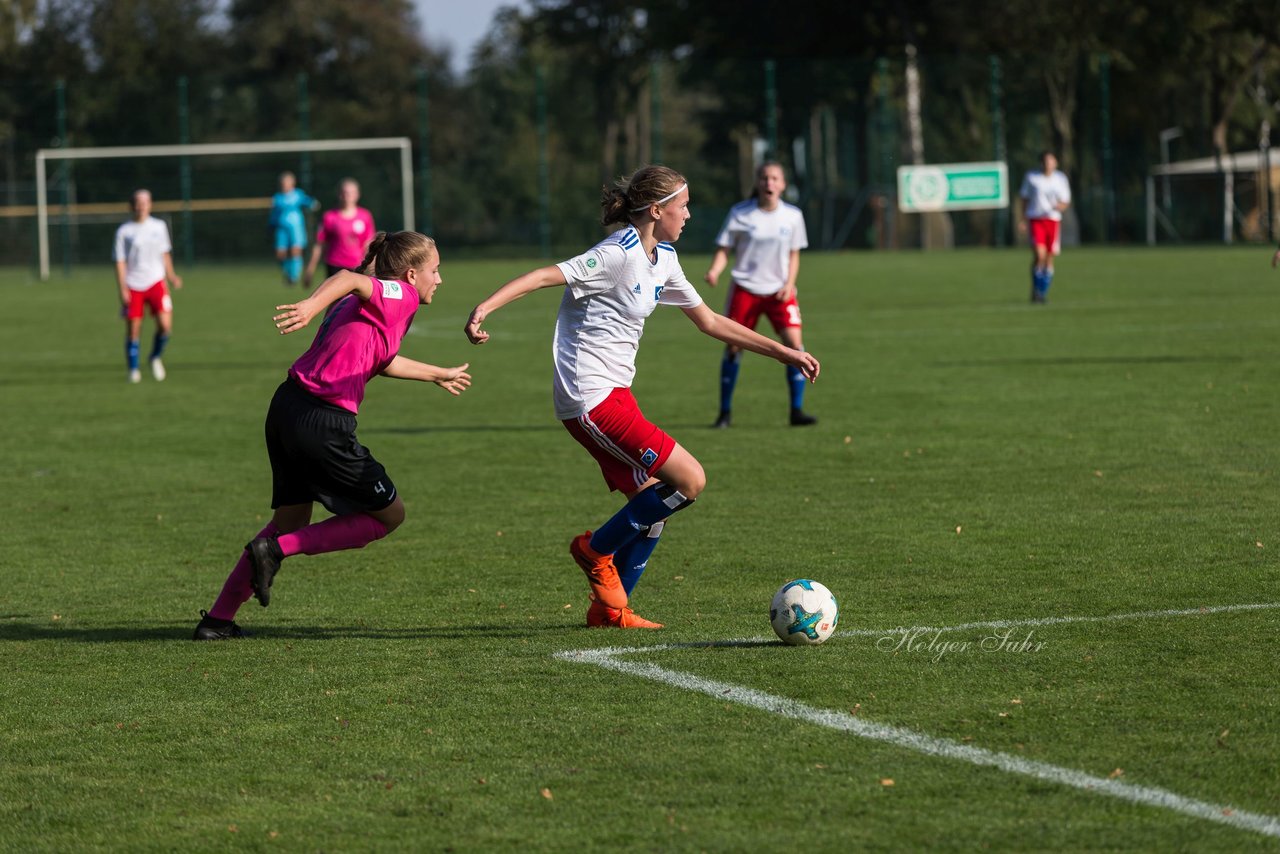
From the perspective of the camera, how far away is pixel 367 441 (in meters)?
13.1

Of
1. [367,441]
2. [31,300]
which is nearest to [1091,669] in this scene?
[367,441]

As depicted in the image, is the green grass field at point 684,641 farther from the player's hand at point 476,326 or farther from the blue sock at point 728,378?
the player's hand at point 476,326

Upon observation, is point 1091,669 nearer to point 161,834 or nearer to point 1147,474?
point 161,834

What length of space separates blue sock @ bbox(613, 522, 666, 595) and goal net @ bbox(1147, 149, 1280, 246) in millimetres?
42181

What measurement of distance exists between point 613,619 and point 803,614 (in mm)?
844

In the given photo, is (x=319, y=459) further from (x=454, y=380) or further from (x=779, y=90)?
(x=779, y=90)

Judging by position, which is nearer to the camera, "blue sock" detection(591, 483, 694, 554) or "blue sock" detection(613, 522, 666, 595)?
"blue sock" detection(591, 483, 694, 554)

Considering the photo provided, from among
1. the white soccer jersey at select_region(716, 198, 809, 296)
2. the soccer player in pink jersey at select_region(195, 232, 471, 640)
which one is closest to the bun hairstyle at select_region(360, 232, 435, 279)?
the soccer player in pink jersey at select_region(195, 232, 471, 640)

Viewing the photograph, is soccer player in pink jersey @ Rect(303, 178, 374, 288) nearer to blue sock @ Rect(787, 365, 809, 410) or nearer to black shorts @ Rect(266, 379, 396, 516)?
blue sock @ Rect(787, 365, 809, 410)

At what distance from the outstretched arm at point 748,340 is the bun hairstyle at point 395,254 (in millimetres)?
1130

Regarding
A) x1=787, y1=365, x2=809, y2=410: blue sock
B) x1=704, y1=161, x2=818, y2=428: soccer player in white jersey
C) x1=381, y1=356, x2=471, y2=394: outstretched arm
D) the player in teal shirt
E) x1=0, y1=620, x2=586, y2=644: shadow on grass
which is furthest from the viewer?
the player in teal shirt

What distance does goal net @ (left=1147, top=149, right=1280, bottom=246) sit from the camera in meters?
46.3

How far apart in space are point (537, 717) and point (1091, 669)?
1892 millimetres

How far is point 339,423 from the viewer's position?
6461mm
